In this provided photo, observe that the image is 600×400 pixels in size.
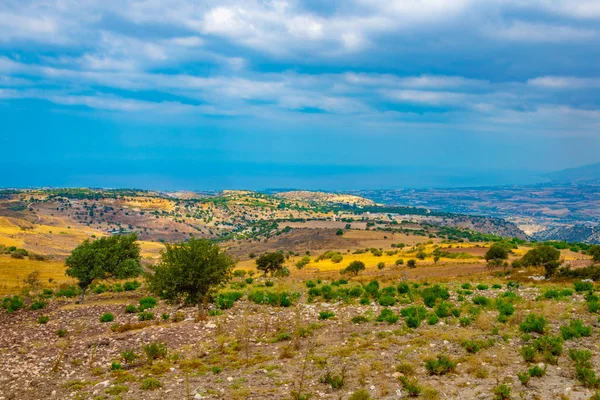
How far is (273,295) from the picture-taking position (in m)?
25.5

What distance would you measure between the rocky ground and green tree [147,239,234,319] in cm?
130

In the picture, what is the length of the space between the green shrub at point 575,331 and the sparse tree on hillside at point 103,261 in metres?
28.2

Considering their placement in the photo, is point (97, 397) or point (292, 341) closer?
point (97, 397)

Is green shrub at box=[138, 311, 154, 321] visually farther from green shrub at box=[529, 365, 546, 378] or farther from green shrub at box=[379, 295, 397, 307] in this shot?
green shrub at box=[529, 365, 546, 378]

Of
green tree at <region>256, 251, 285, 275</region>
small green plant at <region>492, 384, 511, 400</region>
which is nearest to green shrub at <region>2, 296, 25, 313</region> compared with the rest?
small green plant at <region>492, 384, 511, 400</region>

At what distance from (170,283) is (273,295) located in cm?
Result: 641

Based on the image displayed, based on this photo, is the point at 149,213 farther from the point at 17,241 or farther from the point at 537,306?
the point at 537,306

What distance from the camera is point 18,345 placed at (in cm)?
1831

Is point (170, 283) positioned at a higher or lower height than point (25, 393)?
higher

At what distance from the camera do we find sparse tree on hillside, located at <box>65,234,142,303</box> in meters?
30.3

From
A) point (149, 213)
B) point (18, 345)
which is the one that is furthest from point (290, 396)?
point (149, 213)

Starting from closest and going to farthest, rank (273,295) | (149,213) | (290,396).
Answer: (290,396) → (273,295) → (149,213)

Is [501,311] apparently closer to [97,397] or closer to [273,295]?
[273,295]

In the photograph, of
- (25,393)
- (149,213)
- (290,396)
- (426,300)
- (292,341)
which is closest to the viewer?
(290,396)
